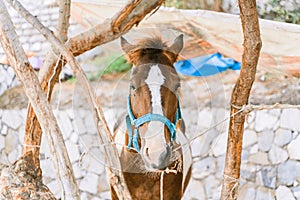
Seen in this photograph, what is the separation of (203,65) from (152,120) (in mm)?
802

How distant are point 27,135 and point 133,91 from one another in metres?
0.44

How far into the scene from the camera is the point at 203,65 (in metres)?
2.68

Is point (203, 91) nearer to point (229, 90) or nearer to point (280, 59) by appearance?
point (280, 59)

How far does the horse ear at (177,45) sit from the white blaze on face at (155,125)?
0.13 metres

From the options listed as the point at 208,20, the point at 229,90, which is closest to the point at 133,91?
the point at 208,20

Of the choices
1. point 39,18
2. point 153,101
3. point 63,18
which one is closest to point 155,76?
point 153,101

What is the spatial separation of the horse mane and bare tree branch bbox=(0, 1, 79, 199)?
0.80m

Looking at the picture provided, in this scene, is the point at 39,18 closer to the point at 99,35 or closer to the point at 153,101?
the point at 153,101

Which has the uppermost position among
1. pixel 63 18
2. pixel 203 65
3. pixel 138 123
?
pixel 63 18

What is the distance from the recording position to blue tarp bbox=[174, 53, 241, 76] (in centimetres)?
251

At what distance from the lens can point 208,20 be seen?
8.53 ft

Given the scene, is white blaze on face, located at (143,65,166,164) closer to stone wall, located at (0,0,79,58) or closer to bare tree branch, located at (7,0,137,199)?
bare tree branch, located at (7,0,137,199)

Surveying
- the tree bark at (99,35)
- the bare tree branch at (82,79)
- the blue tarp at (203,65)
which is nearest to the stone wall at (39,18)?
Answer: the blue tarp at (203,65)

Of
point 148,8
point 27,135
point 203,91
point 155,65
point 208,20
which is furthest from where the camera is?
point 208,20
